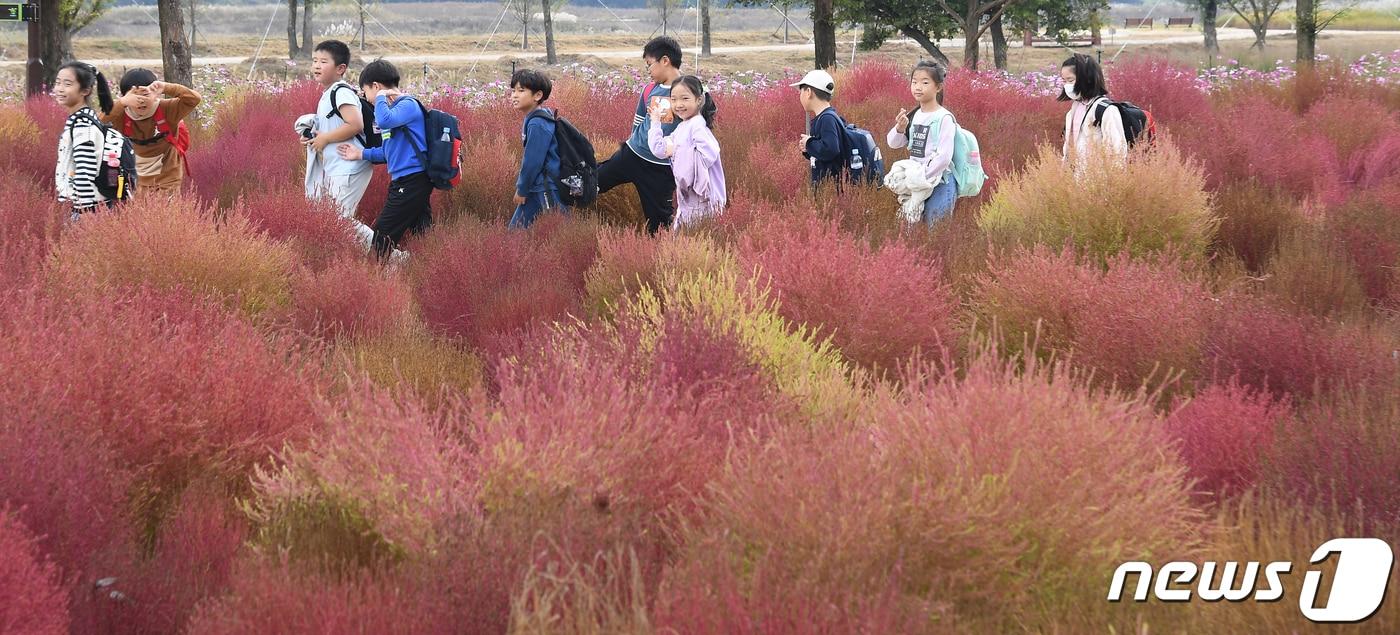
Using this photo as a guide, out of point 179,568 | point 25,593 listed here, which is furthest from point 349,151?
point 25,593

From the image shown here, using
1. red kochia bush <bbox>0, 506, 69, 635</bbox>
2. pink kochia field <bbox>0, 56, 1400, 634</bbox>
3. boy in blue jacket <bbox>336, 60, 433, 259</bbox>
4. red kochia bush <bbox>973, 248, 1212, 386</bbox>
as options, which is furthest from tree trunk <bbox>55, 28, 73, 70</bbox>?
red kochia bush <bbox>0, 506, 69, 635</bbox>

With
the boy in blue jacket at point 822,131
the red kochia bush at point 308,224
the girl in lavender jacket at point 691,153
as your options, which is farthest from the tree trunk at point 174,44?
the boy in blue jacket at point 822,131

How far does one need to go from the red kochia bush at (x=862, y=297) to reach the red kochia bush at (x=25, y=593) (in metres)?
2.77

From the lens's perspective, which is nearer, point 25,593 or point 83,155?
point 25,593

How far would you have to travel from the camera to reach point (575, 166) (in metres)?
7.54

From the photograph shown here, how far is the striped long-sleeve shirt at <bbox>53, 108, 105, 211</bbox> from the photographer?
6.37m

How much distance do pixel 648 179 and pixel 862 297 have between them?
2.77 meters

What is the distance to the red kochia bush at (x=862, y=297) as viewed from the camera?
4.87m

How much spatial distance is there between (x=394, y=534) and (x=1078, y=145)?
18.2 feet

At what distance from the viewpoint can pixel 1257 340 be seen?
448 cm

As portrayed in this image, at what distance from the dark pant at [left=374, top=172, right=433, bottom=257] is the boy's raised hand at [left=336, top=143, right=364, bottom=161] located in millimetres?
290

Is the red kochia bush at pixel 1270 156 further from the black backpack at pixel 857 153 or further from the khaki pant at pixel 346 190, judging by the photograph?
the khaki pant at pixel 346 190

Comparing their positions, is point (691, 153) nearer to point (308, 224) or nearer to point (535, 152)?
point (535, 152)

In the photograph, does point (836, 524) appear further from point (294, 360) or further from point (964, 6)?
point (964, 6)
